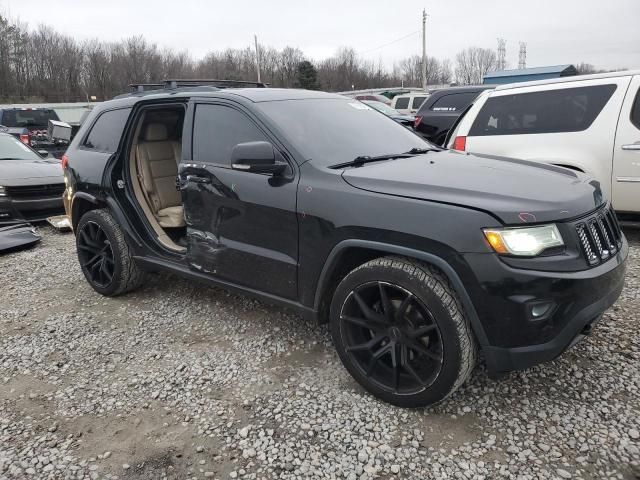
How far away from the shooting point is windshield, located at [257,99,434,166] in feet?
10.1

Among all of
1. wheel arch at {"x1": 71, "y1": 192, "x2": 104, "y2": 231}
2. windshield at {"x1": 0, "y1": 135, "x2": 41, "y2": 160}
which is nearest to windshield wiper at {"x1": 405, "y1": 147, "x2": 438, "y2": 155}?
wheel arch at {"x1": 71, "y1": 192, "x2": 104, "y2": 231}

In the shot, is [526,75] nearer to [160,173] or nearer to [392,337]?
[160,173]

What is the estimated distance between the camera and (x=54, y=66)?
53.0 m

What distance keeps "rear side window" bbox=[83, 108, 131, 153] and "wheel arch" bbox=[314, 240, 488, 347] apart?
2441mm

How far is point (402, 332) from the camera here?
8.43ft

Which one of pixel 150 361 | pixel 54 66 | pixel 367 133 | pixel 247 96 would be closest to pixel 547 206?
pixel 367 133

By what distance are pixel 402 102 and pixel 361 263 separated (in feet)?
62.7

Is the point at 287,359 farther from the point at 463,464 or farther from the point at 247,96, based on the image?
the point at 247,96

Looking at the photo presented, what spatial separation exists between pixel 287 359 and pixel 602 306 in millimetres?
1888

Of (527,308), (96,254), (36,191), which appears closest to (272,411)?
(527,308)

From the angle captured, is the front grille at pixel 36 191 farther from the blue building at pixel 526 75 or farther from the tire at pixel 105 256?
the blue building at pixel 526 75

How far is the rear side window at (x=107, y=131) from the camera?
4.17 m

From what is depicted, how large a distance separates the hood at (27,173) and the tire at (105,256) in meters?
3.24

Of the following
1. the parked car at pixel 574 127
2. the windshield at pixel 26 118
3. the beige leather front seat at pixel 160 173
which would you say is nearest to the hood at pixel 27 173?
the beige leather front seat at pixel 160 173
